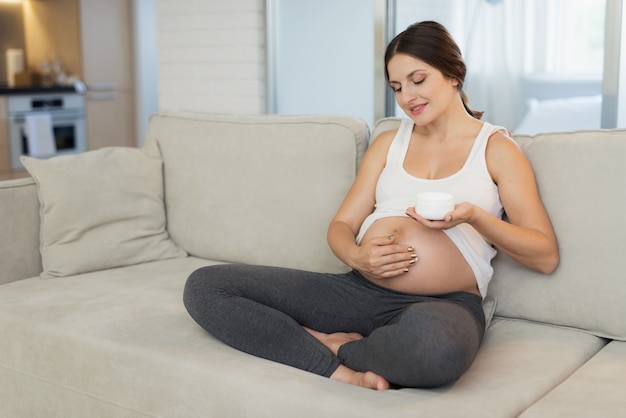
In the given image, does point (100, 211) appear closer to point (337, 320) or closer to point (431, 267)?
point (337, 320)

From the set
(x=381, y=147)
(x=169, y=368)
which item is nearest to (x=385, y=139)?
(x=381, y=147)

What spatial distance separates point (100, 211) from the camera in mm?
2496

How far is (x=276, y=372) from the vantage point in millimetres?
1647

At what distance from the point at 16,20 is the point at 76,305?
521 centimetres

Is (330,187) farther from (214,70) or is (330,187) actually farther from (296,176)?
(214,70)

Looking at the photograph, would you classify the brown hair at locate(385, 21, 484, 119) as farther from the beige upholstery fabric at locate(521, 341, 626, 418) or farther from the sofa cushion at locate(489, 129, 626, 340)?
the beige upholstery fabric at locate(521, 341, 626, 418)

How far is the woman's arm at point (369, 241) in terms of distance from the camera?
1.79 meters

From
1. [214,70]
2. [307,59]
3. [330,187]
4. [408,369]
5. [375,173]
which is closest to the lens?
[408,369]

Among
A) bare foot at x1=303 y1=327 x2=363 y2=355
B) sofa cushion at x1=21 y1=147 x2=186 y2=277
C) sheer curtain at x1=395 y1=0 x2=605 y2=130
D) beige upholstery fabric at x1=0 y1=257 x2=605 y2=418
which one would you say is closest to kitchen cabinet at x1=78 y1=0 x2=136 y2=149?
sheer curtain at x1=395 y1=0 x2=605 y2=130

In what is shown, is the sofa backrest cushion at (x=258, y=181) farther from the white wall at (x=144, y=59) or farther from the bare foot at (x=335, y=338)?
the white wall at (x=144, y=59)

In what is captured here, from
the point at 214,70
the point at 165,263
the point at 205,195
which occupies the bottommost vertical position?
the point at 165,263

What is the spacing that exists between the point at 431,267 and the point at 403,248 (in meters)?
0.08

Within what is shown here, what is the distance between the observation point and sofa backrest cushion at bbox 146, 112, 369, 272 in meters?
2.31

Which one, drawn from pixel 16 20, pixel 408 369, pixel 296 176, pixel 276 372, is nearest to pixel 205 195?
pixel 296 176
